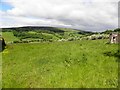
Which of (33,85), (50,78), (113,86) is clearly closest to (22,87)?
A: (33,85)

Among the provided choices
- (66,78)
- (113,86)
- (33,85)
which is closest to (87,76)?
(66,78)

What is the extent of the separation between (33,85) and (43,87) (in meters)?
1.22

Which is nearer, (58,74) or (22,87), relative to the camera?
(22,87)

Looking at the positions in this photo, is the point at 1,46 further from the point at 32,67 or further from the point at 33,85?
the point at 33,85

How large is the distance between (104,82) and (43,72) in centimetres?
678

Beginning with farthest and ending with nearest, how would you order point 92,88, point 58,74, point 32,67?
1. point 32,67
2. point 58,74
3. point 92,88

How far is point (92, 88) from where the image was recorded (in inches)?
657

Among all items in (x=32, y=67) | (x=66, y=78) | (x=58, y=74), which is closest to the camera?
(x=66, y=78)

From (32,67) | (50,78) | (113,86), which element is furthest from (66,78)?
(32,67)

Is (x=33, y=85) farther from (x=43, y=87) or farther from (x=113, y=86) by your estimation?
(x=113, y=86)

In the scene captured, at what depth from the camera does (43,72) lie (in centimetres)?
2214

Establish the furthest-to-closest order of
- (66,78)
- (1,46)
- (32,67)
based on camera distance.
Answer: (1,46)
(32,67)
(66,78)

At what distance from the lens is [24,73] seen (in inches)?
893

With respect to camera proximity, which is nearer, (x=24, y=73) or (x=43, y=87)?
(x=43, y=87)
